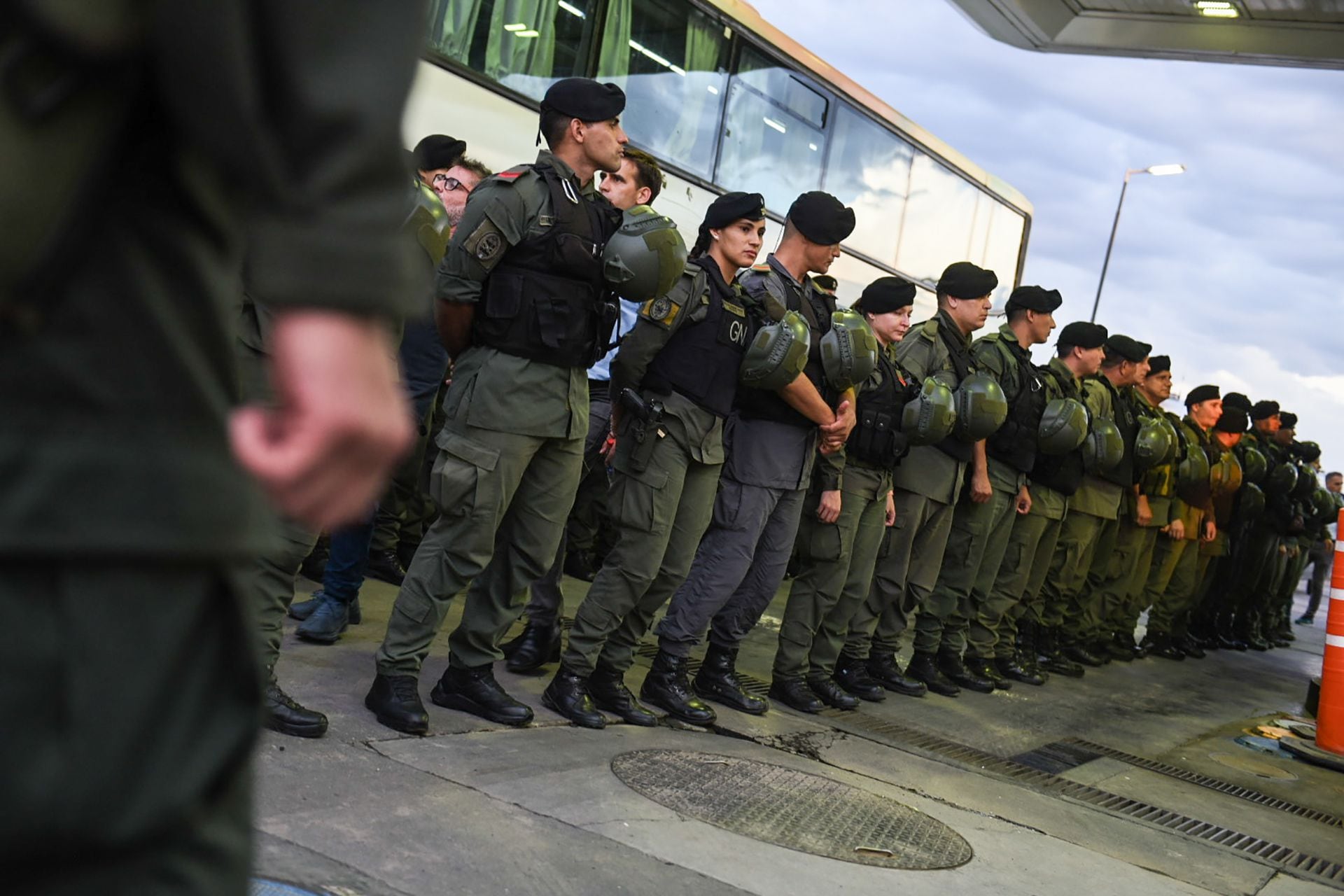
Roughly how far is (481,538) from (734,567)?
1558 mm

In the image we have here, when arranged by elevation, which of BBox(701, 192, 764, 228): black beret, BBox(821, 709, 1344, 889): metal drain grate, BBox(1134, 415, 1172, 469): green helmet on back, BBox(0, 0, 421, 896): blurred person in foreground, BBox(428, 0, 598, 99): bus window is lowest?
BBox(821, 709, 1344, 889): metal drain grate

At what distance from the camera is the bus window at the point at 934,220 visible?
11.8 metres

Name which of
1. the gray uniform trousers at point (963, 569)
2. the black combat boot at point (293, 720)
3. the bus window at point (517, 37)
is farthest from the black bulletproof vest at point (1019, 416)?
the black combat boot at point (293, 720)

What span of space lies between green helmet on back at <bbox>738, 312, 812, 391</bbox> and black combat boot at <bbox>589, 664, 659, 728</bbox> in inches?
48.2

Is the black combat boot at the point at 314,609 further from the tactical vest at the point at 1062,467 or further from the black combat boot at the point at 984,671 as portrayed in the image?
the tactical vest at the point at 1062,467

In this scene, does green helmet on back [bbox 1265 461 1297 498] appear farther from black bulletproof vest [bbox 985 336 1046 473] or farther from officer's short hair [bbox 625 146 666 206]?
officer's short hair [bbox 625 146 666 206]

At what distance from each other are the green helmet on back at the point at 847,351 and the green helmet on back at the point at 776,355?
321 mm

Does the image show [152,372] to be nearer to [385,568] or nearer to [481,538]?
[481,538]

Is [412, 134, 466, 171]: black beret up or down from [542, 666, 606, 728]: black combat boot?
up

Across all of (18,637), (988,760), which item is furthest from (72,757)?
(988,760)

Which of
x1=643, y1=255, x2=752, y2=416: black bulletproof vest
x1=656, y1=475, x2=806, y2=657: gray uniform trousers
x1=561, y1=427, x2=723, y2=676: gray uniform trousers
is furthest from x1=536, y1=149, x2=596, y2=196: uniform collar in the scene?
x1=656, y1=475, x2=806, y2=657: gray uniform trousers

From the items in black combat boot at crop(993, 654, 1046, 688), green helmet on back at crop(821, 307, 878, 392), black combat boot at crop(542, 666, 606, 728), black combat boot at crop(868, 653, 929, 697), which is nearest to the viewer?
black combat boot at crop(542, 666, 606, 728)

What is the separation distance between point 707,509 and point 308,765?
2053 millimetres

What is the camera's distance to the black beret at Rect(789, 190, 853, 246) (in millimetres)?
5543
